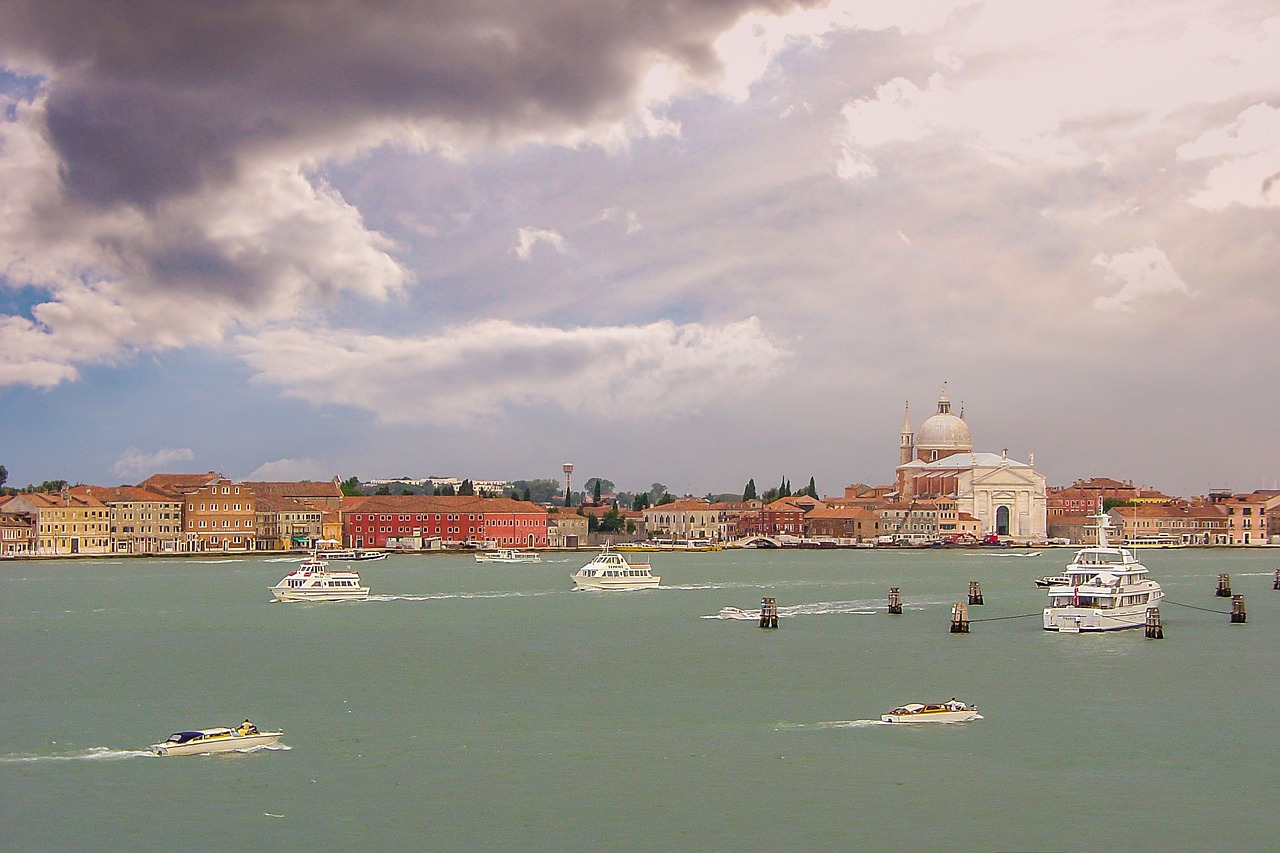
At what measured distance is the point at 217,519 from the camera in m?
100

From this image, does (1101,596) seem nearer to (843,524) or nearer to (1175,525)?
(843,524)

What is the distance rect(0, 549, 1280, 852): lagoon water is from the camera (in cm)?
1496

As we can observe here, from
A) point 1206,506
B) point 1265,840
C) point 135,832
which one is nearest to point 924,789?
point 1265,840

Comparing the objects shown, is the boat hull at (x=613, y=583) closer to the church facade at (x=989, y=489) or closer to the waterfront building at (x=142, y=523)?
the waterfront building at (x=142, y=523)

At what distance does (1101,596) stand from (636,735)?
63.8 ft

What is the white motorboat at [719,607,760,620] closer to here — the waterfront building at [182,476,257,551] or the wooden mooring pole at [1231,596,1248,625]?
the wooden mooring pole at [1231,596,1248,625]

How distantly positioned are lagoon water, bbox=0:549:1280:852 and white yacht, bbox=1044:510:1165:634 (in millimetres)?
686

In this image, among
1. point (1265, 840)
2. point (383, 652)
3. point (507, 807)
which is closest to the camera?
point (1265, 840)

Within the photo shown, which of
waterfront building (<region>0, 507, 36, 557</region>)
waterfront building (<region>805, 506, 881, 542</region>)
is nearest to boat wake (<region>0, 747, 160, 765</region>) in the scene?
waterfront building (<region>0, 507, 36, 557</region>)

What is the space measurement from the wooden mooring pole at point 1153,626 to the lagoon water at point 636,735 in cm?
72

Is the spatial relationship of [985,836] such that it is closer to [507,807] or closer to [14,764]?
[507,807]

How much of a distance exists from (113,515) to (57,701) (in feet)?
266

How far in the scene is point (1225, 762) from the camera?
18219mm

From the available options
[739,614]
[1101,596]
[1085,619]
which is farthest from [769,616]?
[1101,596]
